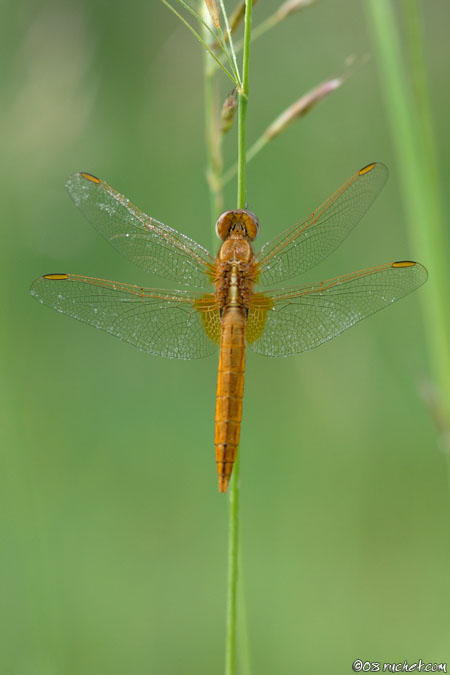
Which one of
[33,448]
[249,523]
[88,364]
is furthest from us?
[88,364]

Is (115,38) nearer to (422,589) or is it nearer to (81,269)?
(81,269)

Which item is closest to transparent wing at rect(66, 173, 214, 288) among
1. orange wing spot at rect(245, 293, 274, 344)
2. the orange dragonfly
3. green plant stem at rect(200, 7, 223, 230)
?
the orange dragonfly

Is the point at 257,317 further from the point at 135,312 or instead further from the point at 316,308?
the point at 135,312

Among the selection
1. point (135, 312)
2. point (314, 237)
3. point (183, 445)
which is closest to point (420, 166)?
point (314, 237)

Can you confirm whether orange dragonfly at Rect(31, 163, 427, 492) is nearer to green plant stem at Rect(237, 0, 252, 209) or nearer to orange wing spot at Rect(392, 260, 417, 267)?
orange wing spot at Rect(392, 260, 417, 267)

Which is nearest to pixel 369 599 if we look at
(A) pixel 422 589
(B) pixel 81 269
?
(A) pixel 422 589

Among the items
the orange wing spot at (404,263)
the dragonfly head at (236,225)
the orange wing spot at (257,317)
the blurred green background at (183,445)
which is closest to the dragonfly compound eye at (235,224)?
the dragonfly head at (236,225)
